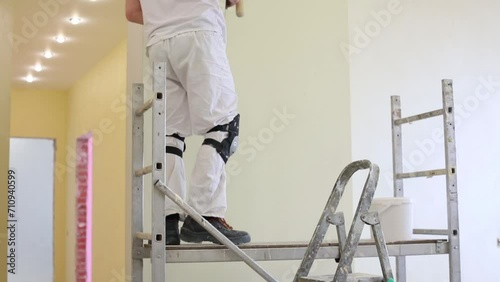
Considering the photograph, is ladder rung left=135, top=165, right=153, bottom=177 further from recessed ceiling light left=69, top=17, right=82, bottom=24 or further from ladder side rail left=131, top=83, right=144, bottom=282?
recessed ceiling light left=69, top=17, right=82, bottom=24

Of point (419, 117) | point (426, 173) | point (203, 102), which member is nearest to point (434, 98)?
point (419, 117)

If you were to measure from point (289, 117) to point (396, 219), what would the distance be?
123 centimetres

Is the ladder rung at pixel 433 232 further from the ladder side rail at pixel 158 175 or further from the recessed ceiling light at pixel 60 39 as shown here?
the recessed ceiling light at pixel 60 39

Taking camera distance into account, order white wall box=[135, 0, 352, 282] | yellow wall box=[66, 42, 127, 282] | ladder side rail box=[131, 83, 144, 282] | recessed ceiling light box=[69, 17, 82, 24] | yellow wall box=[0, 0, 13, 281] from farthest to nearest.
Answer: yellow wall box=[66, 42, 127, 282] → recessed ceiling light box=[69, 17, 82, 24] → yellow wall box=[0, 0, 13, 281] → white wall box=[135, 0, 352, 282] → ladder side rail box=[131, 83, 144, 282]

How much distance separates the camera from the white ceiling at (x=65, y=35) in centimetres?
671

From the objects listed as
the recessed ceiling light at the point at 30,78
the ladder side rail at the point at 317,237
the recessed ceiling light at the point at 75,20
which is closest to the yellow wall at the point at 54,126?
the recessed ceiling light at the point at 30,78

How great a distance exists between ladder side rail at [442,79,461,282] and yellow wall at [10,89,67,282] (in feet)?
27.7

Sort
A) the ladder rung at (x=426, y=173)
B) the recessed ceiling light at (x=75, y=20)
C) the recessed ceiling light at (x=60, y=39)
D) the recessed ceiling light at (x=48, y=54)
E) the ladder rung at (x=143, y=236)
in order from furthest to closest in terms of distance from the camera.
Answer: the recessed ceiling light at (x=48, y=54) < the recessed ceiling light at (x=60, y=39) < the recessed ceiling light at (x=75, y=20) < the ladder rung at (x=426, y=173) < the ladder rung at (x=143, y=236)

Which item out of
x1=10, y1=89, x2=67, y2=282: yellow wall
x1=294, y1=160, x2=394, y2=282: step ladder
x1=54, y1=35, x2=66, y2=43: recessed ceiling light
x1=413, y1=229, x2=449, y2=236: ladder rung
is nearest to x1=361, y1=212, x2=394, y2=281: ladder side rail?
x1=294, y1=160, x2=394, y2=282: step ladder

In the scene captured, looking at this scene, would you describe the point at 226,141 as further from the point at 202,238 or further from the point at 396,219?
the point at 396,219

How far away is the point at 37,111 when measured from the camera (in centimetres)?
1099

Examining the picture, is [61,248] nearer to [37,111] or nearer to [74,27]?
[37,111]

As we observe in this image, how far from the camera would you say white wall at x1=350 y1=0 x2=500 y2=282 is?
253 inches

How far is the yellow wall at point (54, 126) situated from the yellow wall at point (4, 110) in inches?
223
